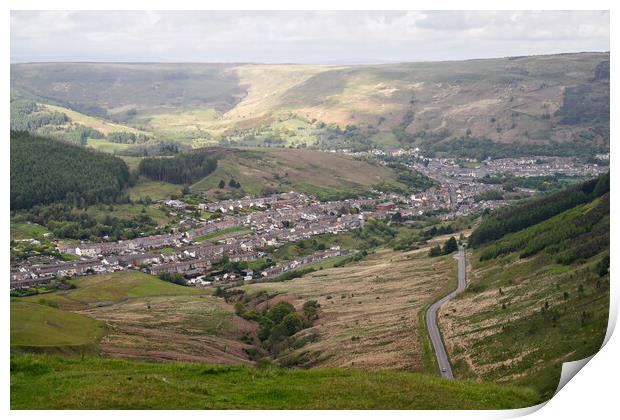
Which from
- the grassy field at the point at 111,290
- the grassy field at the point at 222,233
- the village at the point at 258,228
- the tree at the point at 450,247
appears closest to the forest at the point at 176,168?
the village at the point at 258,228

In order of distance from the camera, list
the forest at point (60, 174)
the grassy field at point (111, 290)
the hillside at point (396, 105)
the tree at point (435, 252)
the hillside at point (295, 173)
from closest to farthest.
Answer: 1. the grassy field at point (111, 290)
2. the tree at point (435, 252)
3. the forest at point (60, 174)
4. the hillside at point (295, 173)
5. the hillside at point (396, 105)

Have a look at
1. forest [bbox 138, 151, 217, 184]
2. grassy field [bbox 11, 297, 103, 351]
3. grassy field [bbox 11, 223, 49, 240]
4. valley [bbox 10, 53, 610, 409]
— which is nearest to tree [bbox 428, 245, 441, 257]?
valley [bbox 10, 53, 610, 409]

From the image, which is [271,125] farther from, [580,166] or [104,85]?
[104,85]

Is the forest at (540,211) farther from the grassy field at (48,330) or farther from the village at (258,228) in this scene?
the grassy field at (48,330)

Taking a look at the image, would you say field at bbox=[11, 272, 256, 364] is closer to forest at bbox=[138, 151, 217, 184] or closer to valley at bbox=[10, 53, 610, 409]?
valley at bbox=[10, 53, 610, 409]

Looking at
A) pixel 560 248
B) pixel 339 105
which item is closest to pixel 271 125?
pixel 339 105

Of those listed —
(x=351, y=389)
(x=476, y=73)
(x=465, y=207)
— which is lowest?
(x=465, y=207)
